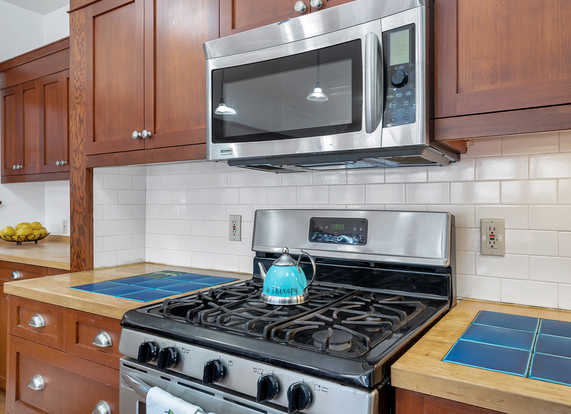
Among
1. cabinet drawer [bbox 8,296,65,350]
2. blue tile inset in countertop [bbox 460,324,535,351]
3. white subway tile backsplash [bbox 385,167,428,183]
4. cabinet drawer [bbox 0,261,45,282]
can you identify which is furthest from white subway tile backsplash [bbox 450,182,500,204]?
cabinet drawer [bbox 0,261,45,282]

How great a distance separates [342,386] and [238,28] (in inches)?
47.4

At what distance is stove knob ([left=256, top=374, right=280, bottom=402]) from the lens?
0.88 meters

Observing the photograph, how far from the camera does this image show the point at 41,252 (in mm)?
2430

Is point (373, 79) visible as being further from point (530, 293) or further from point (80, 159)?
point (80, 159)

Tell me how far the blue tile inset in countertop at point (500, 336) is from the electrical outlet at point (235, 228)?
3.57ft

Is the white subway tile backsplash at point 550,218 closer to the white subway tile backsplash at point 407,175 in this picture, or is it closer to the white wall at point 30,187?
the white subway tile backsplash at point 407,175

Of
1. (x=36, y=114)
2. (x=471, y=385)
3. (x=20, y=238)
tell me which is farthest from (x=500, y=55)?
(x=20, y=238)

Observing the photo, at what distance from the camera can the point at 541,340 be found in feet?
3.12

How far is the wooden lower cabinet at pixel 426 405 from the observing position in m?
0.76

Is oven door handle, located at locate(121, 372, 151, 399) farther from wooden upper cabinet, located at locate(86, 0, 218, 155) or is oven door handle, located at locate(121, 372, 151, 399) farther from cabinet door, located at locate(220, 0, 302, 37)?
cabinet door, located at locate(220, 0, 302, 37)

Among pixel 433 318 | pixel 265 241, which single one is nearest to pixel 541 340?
pixel 433 318

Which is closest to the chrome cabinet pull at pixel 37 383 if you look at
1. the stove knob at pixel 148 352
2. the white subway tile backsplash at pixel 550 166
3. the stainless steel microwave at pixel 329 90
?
the stove knob at pixel 148 352

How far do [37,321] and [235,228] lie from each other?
871mm

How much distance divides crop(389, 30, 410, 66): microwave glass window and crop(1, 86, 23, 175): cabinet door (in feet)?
9.32
